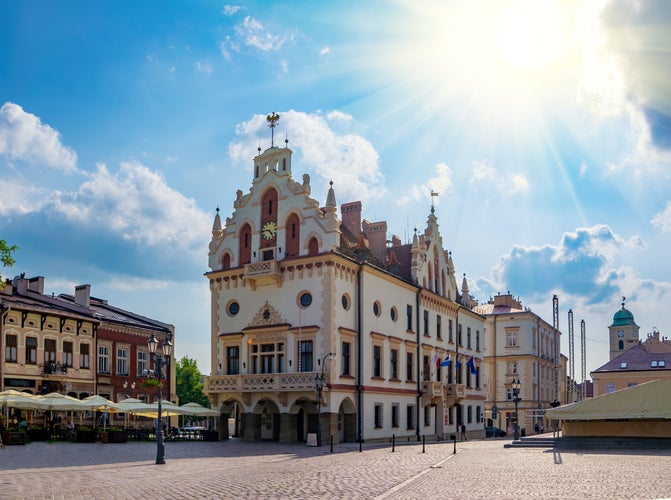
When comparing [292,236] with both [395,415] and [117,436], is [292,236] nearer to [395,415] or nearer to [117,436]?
[395,415]

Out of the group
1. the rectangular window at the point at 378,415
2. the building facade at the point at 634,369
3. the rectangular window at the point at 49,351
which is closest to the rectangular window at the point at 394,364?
the rectangular window at the point at 378,415

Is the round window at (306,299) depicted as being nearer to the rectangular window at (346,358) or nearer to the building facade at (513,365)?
the rectangular window at (346,358)

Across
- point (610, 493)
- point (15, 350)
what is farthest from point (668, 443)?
point (15, 350)

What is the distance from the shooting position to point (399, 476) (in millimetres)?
22938

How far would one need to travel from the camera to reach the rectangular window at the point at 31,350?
172 feet

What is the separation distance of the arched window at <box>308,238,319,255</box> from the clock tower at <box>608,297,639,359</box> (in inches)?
3667

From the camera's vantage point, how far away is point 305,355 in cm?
4316

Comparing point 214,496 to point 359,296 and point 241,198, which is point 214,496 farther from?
point 241,198

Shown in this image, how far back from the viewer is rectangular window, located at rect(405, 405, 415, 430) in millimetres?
49906

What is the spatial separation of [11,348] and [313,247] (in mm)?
22925

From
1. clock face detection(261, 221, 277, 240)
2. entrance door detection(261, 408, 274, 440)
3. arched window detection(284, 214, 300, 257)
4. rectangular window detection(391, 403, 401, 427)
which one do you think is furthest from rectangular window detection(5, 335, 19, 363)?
rectangular window detection(391, 403, 401, 427)

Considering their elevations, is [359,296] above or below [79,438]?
above

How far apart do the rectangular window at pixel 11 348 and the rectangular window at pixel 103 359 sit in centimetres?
771

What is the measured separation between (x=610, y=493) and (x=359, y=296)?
91.0ft
